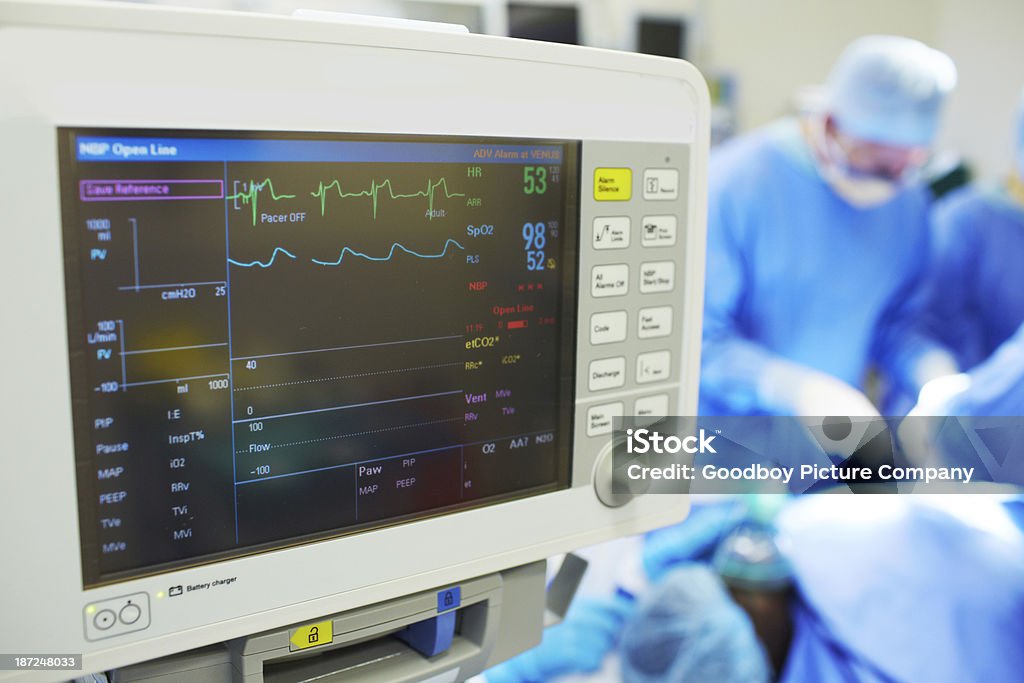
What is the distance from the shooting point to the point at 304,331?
491mm

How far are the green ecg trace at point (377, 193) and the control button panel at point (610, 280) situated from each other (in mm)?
118

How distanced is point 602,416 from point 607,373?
32 mm

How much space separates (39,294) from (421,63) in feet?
0.79

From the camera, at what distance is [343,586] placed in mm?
524

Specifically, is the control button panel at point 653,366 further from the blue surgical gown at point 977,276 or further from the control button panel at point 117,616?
the blue surgical gown at point 977,276

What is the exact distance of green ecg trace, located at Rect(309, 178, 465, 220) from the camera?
487 millimetres

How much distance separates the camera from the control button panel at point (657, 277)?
62 cm

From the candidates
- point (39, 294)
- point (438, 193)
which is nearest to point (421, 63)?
point (438, 193)

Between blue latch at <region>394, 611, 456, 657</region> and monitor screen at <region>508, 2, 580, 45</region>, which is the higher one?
monitor screen at <region>508, 2, 580, 45</region>

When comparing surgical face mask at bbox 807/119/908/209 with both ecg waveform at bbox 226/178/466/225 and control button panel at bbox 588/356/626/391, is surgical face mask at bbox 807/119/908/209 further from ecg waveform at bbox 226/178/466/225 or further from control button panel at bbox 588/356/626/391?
ecg waveform at bbox 226/178/466/225

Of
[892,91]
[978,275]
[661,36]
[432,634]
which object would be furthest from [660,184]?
[661,36]

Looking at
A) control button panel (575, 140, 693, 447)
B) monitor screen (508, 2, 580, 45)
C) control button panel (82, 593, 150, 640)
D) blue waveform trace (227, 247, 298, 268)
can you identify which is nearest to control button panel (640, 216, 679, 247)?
control button panel (575, 140, 693, 447)

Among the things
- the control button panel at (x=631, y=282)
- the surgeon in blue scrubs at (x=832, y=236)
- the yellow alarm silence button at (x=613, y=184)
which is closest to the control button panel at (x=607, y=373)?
the control button panel at (x=631, y=282)

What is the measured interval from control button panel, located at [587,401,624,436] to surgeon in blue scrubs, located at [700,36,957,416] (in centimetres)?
104
